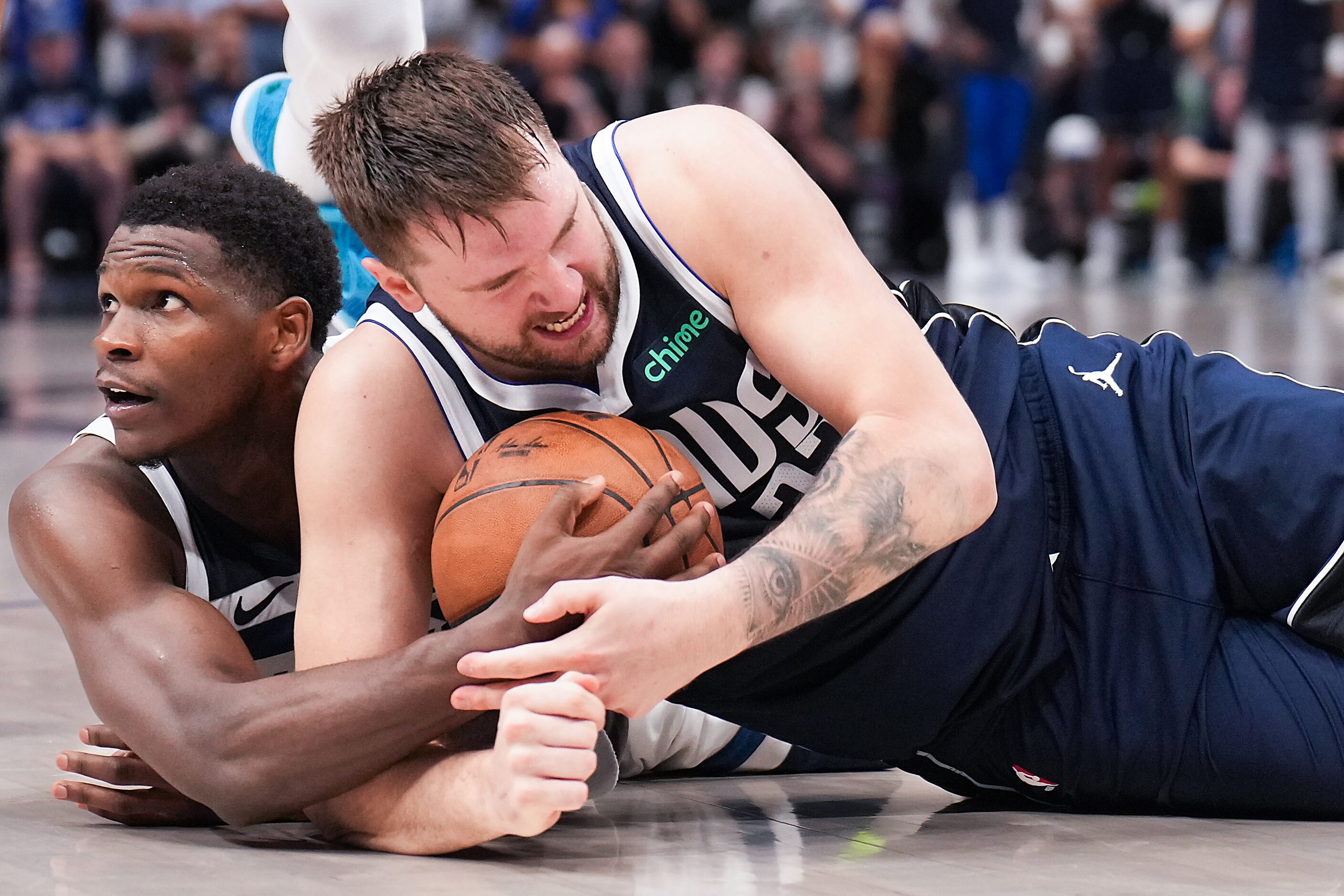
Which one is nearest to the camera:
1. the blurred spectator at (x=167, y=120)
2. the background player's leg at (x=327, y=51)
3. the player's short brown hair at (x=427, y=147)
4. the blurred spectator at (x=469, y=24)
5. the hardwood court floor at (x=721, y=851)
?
the hardwood court floor at (x=721, y=851)

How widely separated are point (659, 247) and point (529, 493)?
0.44m

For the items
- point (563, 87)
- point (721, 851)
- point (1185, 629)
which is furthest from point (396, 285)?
point (563, 87)

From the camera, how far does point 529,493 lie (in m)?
2.52

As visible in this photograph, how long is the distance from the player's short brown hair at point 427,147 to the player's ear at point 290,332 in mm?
435

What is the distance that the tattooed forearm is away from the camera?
2379 millimetres

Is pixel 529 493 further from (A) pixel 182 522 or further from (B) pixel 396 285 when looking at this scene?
(A) pixel 182 522

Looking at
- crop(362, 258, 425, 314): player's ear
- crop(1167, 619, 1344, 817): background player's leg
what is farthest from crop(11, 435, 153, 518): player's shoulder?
crop(1167, 619, 1344, 817): background player's leg

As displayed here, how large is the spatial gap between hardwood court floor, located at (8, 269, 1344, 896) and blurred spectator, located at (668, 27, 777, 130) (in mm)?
11170

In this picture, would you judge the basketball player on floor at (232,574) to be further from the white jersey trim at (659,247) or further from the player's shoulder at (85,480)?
the white jersey trim at (659,247)

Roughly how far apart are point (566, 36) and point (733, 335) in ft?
38.2

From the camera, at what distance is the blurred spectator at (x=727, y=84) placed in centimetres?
1409

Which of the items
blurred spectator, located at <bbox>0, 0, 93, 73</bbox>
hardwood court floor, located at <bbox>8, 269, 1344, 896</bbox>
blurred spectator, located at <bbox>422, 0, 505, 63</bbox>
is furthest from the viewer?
blurred spectator, located at <bbox>422, 0, 505, 63</bbox>

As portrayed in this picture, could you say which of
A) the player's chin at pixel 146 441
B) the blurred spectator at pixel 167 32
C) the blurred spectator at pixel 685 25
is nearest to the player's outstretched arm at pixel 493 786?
the player's chin at pixel 146 441

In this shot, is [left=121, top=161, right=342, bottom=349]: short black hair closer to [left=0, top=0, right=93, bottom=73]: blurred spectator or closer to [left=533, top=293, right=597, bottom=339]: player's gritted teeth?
[left=533, top=293, right=597, bottom=339]: player's gritted teeth
